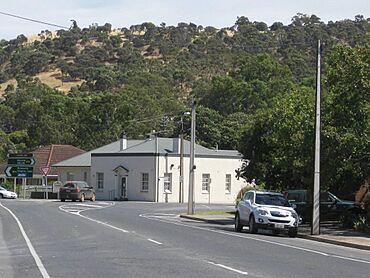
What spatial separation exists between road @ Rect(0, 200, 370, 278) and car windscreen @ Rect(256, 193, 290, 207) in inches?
76.5

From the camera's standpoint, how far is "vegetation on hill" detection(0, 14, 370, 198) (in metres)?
29.8

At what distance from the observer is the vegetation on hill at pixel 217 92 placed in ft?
97.9

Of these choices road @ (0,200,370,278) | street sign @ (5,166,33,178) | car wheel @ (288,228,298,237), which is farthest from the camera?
street sign @ (5,166,33,178)

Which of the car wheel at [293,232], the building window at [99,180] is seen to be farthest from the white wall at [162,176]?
the car wheel at [293,232]

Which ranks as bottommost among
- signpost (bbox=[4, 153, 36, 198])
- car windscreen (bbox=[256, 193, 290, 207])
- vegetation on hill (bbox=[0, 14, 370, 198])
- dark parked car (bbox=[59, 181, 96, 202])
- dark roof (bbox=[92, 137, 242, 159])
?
dark parked car (bbox=[59, 181, 96, 202])

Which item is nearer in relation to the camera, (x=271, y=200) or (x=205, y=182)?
(x=271, y=200)

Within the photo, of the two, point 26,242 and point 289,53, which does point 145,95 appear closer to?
point 289,53

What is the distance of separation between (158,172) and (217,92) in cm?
4337

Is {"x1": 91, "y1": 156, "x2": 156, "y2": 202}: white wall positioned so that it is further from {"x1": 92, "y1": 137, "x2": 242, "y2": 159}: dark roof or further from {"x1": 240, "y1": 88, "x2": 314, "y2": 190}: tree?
{"x1": 240, "y1": 88, "x2": 314, "y2": 190}: tree

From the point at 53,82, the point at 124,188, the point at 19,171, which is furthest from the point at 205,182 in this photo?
the point at 53,82

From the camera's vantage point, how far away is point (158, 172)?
6844cm

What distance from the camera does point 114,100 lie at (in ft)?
331

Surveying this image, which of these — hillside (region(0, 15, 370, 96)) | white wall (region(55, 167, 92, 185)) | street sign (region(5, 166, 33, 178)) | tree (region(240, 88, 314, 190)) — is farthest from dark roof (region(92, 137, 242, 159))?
hillside (region(0, 15, 370, 96))

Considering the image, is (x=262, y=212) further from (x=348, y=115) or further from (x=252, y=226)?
(x=348, y=115)
